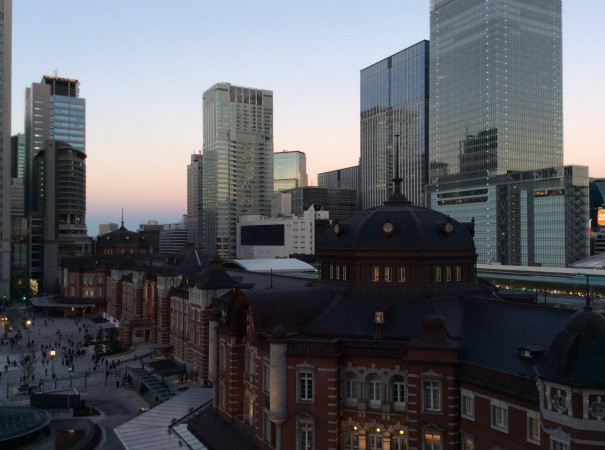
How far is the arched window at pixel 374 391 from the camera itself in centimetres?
3881

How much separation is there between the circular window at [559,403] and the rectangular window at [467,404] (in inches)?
297

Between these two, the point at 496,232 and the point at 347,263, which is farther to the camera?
the point at 496,232

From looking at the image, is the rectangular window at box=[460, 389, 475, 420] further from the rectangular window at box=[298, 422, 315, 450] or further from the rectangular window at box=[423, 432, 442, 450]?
the rectangular window at box=[298, 422, 315, 450]

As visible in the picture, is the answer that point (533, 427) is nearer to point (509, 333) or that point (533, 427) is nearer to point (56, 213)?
point (509, 333)

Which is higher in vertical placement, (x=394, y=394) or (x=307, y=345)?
(x=307, y=345)

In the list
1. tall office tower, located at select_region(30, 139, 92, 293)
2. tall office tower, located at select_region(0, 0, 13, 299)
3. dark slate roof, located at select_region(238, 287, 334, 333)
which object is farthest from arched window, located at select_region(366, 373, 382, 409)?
tall office tower, located at select_region(30, 139, 92, 293)

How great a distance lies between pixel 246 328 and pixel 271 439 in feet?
33.3

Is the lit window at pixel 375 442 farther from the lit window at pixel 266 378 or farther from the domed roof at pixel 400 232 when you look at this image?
the domed roof at pixel 400 232

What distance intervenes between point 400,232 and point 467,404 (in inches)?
593

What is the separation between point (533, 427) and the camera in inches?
1235

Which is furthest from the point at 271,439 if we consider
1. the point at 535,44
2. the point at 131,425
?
the point at 535,44

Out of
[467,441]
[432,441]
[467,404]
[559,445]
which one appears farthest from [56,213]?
[559,445]

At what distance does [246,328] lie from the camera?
48469mm

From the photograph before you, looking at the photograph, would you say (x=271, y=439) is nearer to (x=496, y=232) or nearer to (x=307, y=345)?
(x=307, y=345)
